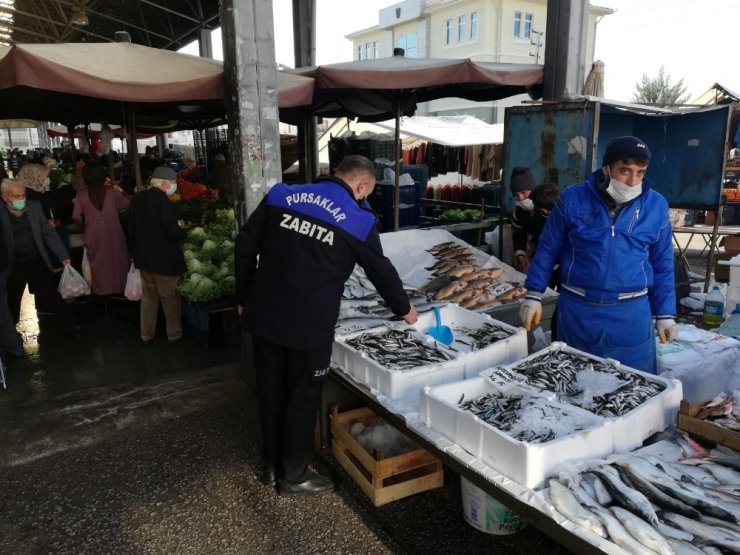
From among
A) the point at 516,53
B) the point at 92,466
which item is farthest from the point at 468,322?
the point at 516,53

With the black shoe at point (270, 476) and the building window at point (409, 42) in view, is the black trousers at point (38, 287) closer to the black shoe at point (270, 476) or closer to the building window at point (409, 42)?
the black shoe at point (270, 476)

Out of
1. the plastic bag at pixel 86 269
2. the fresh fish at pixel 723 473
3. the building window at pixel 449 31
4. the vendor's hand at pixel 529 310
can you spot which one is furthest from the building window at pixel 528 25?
the fresh fish at pixel 723 473

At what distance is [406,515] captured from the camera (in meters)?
3.34

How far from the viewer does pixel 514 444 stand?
220cm

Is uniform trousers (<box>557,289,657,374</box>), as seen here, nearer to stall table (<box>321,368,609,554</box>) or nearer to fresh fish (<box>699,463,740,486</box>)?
fresh fish (<box>699,463,740,486</box>)

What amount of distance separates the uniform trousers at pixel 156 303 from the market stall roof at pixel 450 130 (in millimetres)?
7360

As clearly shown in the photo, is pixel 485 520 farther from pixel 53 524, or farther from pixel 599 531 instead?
pixel 53 524

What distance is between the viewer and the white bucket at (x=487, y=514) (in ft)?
9.82

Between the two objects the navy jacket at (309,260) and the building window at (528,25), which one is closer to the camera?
the navy jacket at (309,260)

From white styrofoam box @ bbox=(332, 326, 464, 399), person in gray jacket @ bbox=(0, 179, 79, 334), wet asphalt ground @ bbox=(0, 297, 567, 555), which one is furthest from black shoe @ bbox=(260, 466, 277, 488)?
person in gray jacket @ bbox=(0, 179, 79, 334)

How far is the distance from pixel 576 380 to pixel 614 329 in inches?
24.8

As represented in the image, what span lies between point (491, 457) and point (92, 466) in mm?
3032

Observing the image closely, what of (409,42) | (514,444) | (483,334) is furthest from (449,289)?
(409,42)

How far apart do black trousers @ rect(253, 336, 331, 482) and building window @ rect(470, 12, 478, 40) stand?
35.0 m
